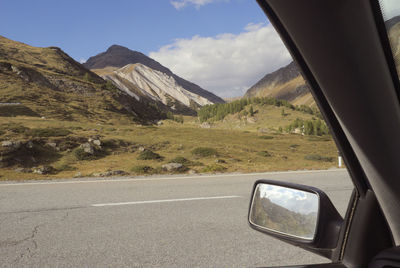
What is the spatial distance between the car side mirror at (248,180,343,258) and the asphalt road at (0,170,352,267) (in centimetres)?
207

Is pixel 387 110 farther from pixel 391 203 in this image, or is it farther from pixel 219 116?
pixel 219 116

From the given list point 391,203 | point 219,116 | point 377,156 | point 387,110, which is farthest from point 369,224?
point 219,116

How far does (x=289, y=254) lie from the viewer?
153 inches

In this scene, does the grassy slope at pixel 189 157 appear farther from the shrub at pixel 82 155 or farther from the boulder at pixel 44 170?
the boulder at pixel 44 170

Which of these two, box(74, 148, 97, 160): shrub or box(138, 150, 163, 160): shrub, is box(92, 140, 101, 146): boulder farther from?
box(138, 150, 163, 160): shrub

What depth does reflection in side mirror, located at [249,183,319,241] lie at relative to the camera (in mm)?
1404

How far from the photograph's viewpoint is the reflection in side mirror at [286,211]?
55.3 inches

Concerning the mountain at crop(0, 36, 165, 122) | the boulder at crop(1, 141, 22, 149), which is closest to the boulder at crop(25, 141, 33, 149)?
the boulder at crop(1, 141, 22, 149)

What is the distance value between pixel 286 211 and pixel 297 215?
0.20 feet

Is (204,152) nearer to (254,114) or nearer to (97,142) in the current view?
(97,142)

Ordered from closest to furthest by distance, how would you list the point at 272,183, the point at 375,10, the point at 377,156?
the point at 375,10 < the point at 377,156 < the point at 272,183

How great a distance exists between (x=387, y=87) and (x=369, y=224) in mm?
538

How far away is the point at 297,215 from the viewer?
1.49 m

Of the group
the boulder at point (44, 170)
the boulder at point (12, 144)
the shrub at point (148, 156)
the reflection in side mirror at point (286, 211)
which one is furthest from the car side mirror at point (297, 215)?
the boulder at point (12, 144)
